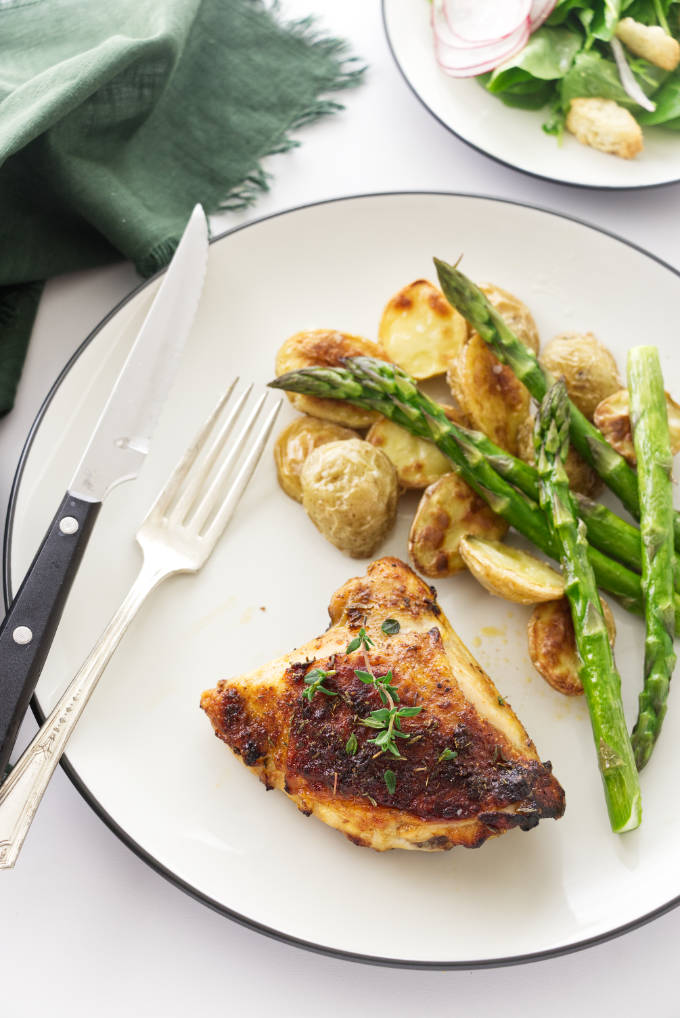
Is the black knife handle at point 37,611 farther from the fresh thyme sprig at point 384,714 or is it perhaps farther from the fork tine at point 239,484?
the fresh thyme sprig at point 384,714

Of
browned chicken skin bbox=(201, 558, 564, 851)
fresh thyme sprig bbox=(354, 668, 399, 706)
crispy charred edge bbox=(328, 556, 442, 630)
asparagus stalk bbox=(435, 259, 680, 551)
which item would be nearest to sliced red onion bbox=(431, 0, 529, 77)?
asparagus stalk bbox=(435, 259, 680, 551)

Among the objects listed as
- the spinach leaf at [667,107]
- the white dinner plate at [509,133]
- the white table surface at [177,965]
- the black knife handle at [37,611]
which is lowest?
the white table surface at [177,965]

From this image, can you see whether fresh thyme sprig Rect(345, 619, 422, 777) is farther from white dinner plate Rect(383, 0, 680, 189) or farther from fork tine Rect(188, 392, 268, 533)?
white dinner plate Rect(383, 0, 680, 189)

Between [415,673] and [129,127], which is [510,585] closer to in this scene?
[415,673]

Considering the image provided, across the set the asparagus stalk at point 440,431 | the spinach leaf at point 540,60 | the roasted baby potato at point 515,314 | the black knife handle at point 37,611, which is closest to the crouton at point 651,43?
the spinach leaf at point 540,60

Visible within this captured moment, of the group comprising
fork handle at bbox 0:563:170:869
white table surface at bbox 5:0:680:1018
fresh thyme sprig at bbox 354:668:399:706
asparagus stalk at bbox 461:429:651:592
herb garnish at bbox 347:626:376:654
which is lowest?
white table surface at bbox 5:0:680:1018

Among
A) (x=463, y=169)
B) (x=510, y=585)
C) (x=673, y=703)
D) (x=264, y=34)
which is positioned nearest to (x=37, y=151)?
(x=264, y=34)
